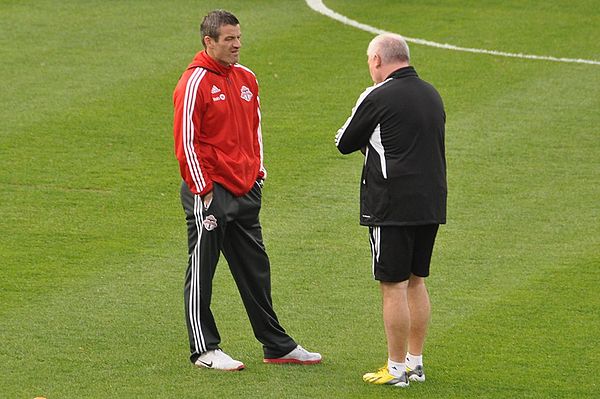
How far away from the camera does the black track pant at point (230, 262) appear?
7703mm

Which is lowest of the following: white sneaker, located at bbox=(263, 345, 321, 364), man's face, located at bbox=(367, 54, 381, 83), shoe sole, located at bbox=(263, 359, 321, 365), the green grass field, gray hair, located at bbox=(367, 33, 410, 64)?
shoe sole, located at bbox=(263, 359, 321, 365)

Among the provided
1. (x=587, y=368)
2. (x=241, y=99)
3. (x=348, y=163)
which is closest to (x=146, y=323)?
(x=241, y=99)

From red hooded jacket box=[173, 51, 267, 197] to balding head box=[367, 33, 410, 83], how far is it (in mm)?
820

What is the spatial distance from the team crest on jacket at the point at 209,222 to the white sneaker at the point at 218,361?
71cm

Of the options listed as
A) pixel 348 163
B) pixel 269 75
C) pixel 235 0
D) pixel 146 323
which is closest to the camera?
pixel 146 323

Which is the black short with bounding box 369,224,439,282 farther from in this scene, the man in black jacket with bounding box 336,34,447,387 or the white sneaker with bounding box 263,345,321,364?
the white sneaker with bounding box 263,345,321,364

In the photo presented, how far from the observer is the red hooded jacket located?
757 cm

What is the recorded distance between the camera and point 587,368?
7.82 metres

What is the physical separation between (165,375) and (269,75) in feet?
25.1

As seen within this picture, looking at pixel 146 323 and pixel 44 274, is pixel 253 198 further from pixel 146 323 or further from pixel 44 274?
pixel 44 274

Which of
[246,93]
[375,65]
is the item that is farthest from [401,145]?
[246,93]

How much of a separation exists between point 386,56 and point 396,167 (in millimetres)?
597

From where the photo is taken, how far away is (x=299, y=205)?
11141 mm

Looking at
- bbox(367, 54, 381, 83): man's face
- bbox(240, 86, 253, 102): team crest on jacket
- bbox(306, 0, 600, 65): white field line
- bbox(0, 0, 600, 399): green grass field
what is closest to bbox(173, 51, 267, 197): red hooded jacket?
Result: bbox(240, 86, 253, 102): team crest on jacket
